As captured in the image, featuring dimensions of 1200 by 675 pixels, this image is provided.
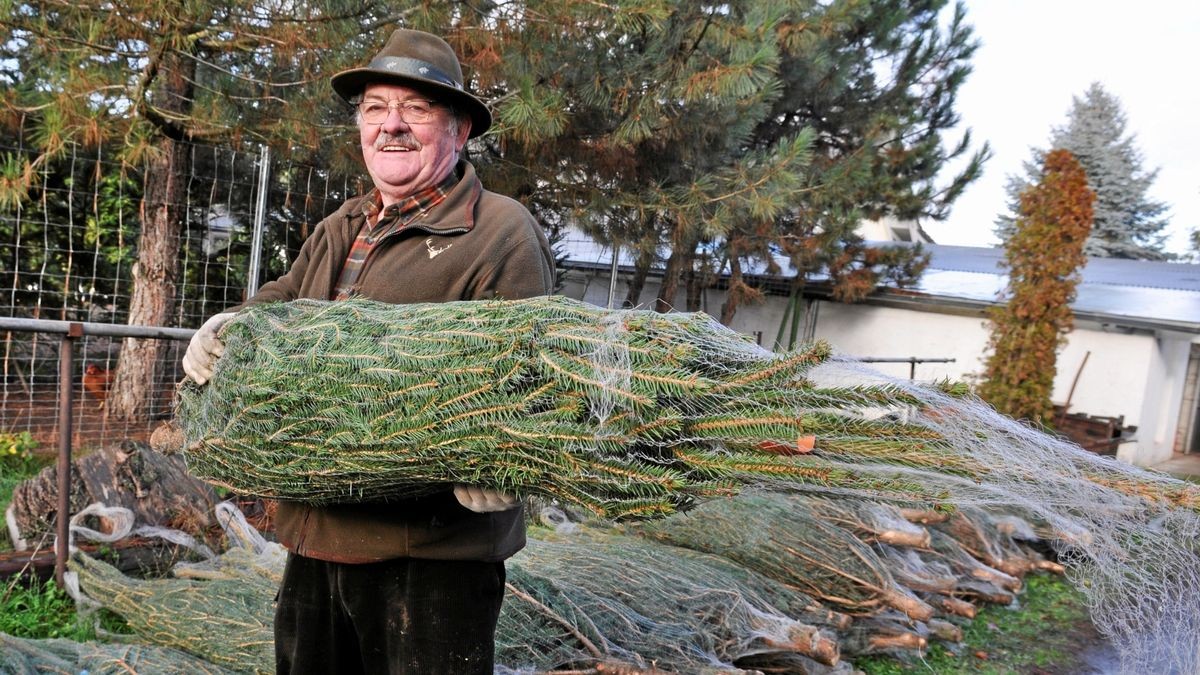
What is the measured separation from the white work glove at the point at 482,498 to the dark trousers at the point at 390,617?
0.29 meters

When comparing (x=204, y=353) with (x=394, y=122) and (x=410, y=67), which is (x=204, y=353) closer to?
(x=394, y=122)

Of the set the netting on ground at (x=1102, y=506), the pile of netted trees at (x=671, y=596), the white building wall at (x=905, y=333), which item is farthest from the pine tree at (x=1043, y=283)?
the netting on ground at (x=1102, y=506)

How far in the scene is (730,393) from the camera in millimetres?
1337

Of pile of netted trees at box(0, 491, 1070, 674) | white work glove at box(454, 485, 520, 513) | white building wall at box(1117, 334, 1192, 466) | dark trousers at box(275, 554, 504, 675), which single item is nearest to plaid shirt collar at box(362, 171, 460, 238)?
white work glove at box(454, 485, 520, 513)

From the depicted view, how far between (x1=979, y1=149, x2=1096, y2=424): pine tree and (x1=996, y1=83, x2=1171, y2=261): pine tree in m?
19.0

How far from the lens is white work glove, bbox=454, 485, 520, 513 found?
146cm

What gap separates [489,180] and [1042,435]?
17.6 ft

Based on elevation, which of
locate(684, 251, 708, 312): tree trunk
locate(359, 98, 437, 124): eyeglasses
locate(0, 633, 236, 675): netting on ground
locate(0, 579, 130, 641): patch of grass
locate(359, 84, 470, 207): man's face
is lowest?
locate(0, 579, 130, 641): patch of grass

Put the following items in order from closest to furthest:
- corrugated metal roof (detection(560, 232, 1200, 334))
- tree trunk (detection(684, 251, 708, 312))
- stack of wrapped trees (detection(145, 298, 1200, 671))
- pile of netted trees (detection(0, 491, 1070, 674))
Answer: stack of wrapped trees (detection(145, 298, 1200, 671))
pile of netted trees (detection(0, 491, 1070, 674))
tree trunk (detection(684, 251, 708, 312))
corrugated metal roof (detection(560, 232, 1200, 334))

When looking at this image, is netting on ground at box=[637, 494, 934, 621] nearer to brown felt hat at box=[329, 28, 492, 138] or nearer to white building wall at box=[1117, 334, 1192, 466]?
brown felt hat at box=[329, 28, 492, 138]

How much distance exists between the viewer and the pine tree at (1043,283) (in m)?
9.21

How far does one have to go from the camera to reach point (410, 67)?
179 cm

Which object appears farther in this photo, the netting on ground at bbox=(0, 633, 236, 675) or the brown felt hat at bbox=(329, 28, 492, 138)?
the netting on ground at bbox=(0, 633, 236, 675)

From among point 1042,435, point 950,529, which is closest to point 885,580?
point 950,529
